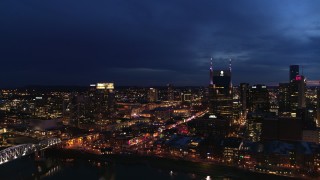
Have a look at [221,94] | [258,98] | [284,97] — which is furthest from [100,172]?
[284,97]

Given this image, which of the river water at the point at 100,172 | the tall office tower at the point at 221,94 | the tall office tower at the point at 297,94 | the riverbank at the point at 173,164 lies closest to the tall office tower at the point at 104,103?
the tall office tower at the point at 221,94

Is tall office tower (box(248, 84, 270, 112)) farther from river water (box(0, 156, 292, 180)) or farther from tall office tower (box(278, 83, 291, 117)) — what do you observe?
river water (box(0, 156, 292, 180))

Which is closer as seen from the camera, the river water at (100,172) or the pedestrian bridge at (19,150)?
the river water at (100,172)

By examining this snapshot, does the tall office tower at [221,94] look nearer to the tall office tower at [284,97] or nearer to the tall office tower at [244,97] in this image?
the tall office tower at [244,97]

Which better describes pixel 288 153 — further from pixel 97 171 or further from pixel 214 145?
pixel 97 171

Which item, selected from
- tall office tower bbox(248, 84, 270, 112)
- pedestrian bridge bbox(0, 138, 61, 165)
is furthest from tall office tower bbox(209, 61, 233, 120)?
pedestrian bridge bbox(0, 138, 61, 165)

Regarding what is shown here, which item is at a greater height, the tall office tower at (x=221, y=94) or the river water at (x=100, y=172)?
the tall office tower at (x=221, y=94)

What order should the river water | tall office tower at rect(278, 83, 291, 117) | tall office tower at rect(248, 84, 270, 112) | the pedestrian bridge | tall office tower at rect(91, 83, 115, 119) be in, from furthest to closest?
tall office tower at rect(248, 84, 270, 112), tall office tower at rect(278, 83, 291, 117), tall office tower at rect(91, 83, 115, 119), the pedestrian bridge, the river water
